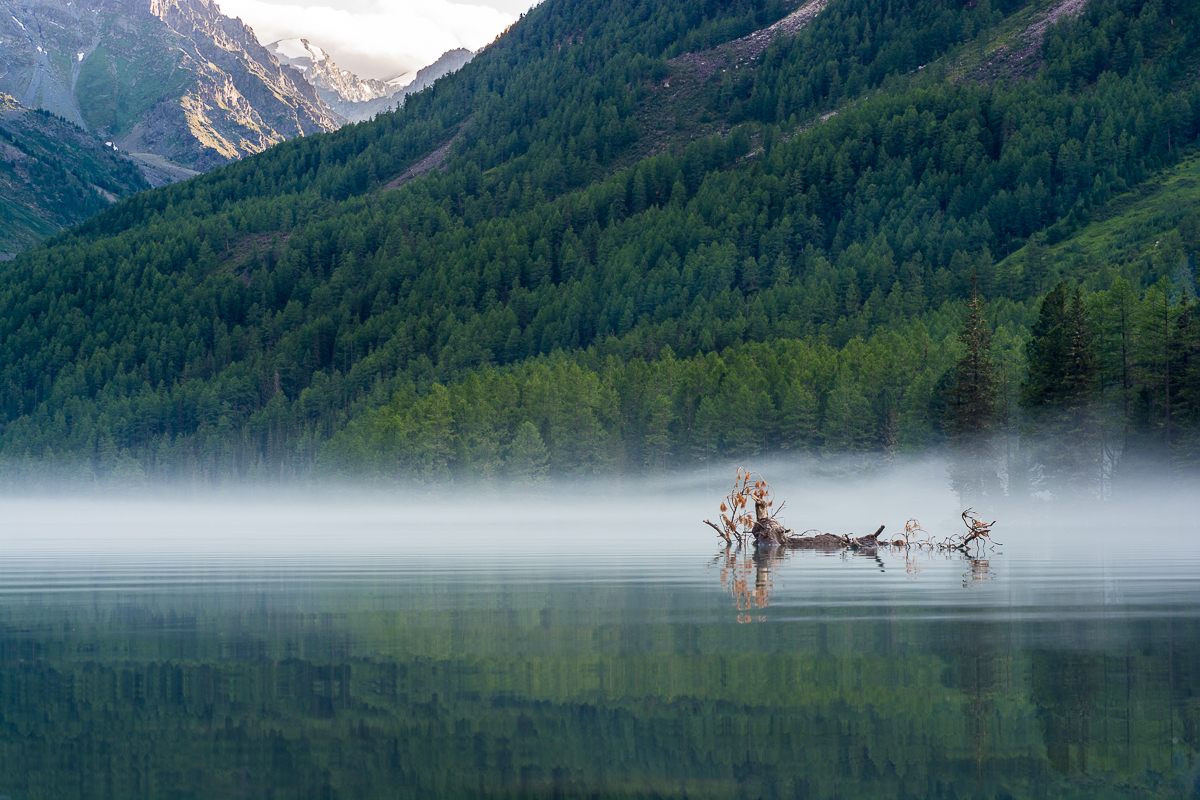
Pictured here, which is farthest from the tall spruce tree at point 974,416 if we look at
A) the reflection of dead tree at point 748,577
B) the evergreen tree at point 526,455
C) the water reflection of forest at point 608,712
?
the water reflection of forest at point 608,712

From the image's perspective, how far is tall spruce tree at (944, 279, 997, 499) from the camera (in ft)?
314

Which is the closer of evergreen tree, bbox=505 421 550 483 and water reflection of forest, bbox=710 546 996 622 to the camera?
water reflection of forest, bbox=710 546 996 622

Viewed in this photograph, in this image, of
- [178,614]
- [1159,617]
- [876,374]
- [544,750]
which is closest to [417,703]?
[544,750]

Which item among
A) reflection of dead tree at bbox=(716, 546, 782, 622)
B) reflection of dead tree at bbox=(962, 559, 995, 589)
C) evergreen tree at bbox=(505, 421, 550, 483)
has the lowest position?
reflection of dead tree at bbox=(962, 559, 995, 589)

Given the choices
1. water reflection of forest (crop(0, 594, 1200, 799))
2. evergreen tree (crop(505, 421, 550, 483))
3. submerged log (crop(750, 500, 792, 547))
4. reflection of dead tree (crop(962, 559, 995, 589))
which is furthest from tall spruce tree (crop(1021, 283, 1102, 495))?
water reflection of forest (crop(0, 594, 1200, 799))

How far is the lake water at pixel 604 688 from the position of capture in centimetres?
1192

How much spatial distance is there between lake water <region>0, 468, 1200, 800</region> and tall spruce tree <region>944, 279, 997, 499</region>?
61.9 m

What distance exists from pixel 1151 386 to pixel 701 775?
87.3m

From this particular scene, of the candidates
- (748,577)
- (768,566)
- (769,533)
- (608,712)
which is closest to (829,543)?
(769,533)

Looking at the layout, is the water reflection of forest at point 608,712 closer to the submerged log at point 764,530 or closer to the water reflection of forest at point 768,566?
the water reflection of forest at point 768,566

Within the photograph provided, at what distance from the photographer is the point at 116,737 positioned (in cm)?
1348

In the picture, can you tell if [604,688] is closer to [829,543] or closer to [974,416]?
[829,543]

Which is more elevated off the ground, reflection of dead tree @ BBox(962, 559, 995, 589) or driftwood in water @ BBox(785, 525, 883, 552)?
driftwood in water @ BBox(785, 525, 883, 552)

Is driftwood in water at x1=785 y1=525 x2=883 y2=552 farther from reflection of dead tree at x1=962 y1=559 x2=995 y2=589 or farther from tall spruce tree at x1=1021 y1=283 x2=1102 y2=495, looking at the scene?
tall spruce tree at x1=1021 y1=283 x2=1102 y2=495
